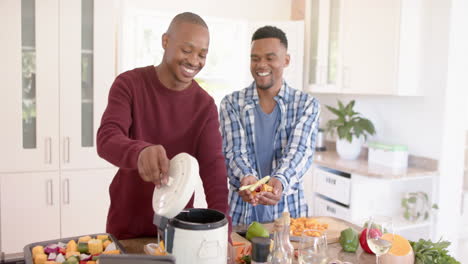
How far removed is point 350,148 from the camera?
354 centimetres

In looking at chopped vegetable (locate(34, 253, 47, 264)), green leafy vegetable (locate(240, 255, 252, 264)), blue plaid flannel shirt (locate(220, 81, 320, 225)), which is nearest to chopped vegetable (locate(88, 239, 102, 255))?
chopped vegetable (locate(34, 253, 47, 264))

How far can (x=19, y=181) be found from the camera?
9.71ft

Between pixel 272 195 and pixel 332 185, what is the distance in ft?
5.95

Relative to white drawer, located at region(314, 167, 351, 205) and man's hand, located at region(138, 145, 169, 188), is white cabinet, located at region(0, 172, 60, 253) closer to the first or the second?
white drawer, located at region(314, 167, 351, 205)

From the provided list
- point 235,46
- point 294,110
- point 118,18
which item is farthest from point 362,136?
point 118,18

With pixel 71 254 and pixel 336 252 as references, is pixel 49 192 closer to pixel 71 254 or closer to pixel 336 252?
pixel 71 254

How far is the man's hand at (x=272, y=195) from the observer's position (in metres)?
1.60

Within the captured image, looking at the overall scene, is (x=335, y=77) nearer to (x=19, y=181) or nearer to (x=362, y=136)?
(x=362, y=136)

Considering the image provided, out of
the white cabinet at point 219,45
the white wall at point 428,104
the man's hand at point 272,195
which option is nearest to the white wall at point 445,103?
the white wall at point 428,104

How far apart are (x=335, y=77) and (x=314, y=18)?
0.65 meters

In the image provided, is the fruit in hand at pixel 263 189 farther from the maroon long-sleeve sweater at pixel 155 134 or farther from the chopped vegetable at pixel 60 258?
the chopped vegetable at pixel 60 258

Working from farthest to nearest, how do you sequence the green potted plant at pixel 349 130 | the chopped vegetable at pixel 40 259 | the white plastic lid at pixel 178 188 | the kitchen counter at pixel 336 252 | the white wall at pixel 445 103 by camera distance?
the green potted plant at pixel 349 130 < the white wall at pixel 445 103 < the kitchen counter at pixel 336 252 < the chopped vegetable at pixel 40 259 < the white plastic lid at pixel 178 188

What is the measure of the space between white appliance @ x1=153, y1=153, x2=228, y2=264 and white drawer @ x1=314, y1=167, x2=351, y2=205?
226 cm

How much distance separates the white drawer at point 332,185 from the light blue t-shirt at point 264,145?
1346 mm
